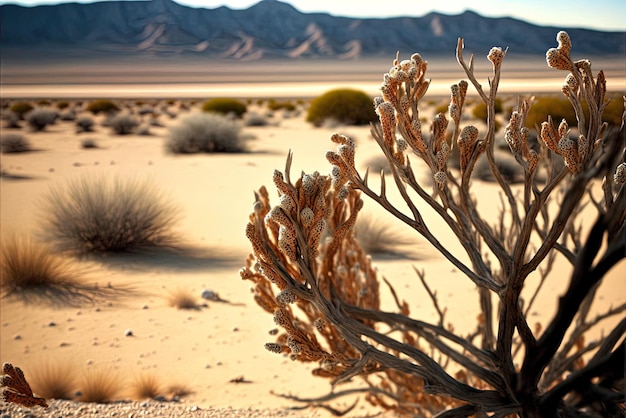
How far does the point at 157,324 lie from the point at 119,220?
3081 millimetres

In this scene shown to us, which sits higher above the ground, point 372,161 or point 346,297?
point 346,297

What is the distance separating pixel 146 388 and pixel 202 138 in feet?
53.4

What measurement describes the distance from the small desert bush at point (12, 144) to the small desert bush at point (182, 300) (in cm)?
1542

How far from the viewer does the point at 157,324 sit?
242 inches

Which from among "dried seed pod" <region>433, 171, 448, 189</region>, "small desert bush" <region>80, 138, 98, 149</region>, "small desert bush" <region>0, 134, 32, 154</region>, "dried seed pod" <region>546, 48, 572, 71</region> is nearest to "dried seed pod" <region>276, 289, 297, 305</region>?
"dried seed pod" <region>433, 171, 448, 189</region>

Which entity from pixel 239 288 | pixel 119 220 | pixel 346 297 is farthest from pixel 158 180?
pixel 346 297

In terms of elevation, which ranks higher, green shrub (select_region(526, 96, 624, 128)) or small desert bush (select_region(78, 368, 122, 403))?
green shrub (select_region(526, 96, 624, 128))

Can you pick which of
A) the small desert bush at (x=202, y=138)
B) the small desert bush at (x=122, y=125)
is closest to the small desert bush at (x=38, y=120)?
the small desert bush at (x=122, y=125)

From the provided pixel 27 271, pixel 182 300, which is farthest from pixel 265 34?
pixel 182 300

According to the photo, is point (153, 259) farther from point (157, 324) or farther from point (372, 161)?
point (372, 161)

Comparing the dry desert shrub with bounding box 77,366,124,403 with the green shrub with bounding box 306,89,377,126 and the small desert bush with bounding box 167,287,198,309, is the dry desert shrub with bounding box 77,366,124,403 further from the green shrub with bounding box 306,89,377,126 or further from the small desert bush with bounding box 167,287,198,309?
the green shrub with bounding box 306,89,377,126

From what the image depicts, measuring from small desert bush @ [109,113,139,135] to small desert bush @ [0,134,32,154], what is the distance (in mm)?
6227

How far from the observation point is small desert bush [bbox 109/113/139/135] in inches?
1039

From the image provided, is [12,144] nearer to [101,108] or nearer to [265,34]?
[101,108]
